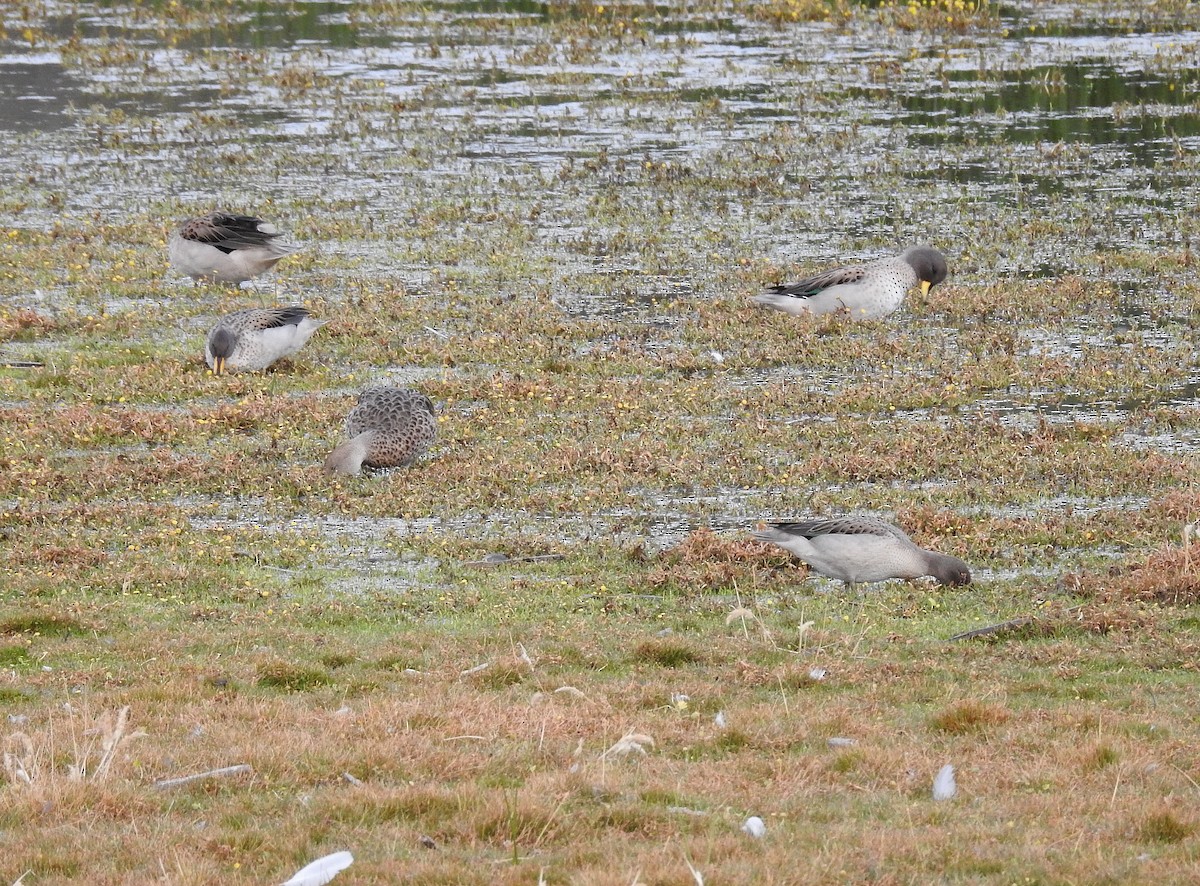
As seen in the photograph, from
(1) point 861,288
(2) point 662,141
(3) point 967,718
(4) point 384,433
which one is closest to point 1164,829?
(3) point 967,718

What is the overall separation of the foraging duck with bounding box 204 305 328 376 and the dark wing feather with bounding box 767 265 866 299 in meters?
5.56

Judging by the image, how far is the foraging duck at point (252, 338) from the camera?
17.1m

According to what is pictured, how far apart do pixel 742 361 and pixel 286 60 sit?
81.2 feet

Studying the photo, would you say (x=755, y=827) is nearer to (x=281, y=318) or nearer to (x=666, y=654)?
(x=666, y=654)

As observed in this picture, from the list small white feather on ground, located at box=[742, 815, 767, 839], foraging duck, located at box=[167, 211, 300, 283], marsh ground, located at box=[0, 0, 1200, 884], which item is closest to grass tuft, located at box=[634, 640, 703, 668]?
marsh ground, located at box=[0, 0, 1200, 884]

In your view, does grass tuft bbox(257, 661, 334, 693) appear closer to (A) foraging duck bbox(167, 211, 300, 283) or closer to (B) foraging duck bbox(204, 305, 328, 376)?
(B) foraging duck bbox(204, 305, 328, 376)

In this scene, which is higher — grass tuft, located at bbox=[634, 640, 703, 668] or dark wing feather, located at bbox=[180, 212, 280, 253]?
dark wing feather, located at bbox=[180, 212, 280, 253]

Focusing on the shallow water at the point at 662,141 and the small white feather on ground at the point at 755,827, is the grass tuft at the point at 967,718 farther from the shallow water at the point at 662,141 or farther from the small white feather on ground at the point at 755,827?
the shallow water at the point at 662,141

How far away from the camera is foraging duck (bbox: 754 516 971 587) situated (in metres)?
11.3

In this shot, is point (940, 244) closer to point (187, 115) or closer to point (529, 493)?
point (529, 493)

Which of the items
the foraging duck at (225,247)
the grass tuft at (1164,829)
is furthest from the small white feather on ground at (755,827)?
the foraging duck at (225,247)

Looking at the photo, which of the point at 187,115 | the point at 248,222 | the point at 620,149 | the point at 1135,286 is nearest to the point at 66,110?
the point at 187,115

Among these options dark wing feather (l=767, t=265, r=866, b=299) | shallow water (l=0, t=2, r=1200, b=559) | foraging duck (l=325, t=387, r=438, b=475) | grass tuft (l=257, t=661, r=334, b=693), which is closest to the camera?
grass tuft (l=257, t=661, r=334, b=693)

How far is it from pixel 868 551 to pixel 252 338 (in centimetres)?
825
